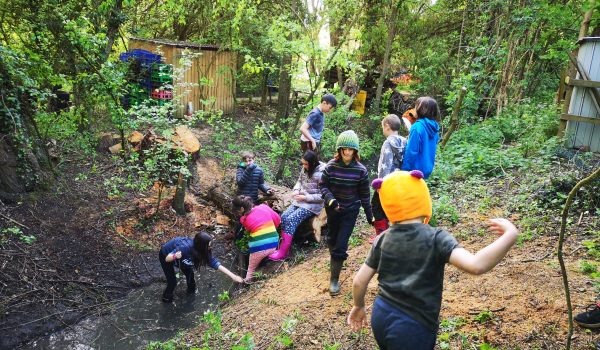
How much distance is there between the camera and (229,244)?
788cm

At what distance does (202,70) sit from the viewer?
14.9 meters

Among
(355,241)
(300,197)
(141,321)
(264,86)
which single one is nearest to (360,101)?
(264,86)

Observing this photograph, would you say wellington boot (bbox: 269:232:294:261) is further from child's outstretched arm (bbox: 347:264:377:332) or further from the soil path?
child's outstretched arm (bbox: 347:264:377:332)

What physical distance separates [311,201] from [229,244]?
7.21 ft

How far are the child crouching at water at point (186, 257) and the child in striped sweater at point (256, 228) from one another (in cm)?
48

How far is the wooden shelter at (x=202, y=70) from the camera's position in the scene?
1412cm

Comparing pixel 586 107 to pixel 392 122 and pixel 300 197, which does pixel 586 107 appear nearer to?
pixel 392 122

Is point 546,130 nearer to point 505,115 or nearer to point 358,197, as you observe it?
point 505,115

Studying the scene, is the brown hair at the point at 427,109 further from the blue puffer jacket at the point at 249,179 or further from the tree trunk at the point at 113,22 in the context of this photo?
the tree trunk at the point at 113,22

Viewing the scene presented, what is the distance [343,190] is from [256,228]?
201 centimetres

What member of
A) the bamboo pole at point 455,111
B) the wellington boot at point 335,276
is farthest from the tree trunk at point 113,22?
the bamboo pole at point 455,111

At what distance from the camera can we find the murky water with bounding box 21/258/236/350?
5125 mm

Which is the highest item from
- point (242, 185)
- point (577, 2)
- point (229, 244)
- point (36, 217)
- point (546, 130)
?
point (577, 2)

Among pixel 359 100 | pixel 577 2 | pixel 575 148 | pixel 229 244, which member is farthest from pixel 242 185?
pixel 359 100
